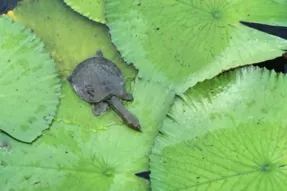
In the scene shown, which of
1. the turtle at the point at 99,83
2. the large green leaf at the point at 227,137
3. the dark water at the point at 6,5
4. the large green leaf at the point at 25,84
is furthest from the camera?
the dark water at the point at 6,5

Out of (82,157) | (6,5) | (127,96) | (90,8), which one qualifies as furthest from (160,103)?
(6,5)

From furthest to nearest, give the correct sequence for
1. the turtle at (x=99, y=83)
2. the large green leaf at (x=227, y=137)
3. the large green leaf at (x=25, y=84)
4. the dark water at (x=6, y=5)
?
the dark water at (x=6, y=5), the turtle at (x=99, y=83), the large green leaf at (x=25, y=84), the large green leaf at (x=227, y=137)

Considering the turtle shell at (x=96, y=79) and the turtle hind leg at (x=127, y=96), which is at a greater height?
the turtle shell at (x=96, y=79)

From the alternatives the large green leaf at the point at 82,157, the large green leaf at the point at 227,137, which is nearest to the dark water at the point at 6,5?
the large green leaf at the point at 82,157

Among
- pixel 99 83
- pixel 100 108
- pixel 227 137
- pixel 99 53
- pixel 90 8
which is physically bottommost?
pixel 227 137

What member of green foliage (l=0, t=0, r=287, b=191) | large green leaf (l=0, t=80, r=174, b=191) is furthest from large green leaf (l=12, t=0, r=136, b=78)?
large green leaf (l=0, t=80, r=174, b=191)

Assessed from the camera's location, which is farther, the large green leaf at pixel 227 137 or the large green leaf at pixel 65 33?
the large green leaf at pixel 65 33

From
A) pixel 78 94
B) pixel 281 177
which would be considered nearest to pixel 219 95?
pixel 281 177

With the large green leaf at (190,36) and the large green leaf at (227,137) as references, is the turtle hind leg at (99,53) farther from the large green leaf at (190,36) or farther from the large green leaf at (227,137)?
the large green leaf at (227,137)

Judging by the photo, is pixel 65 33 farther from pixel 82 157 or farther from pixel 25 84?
pixel 82 157
